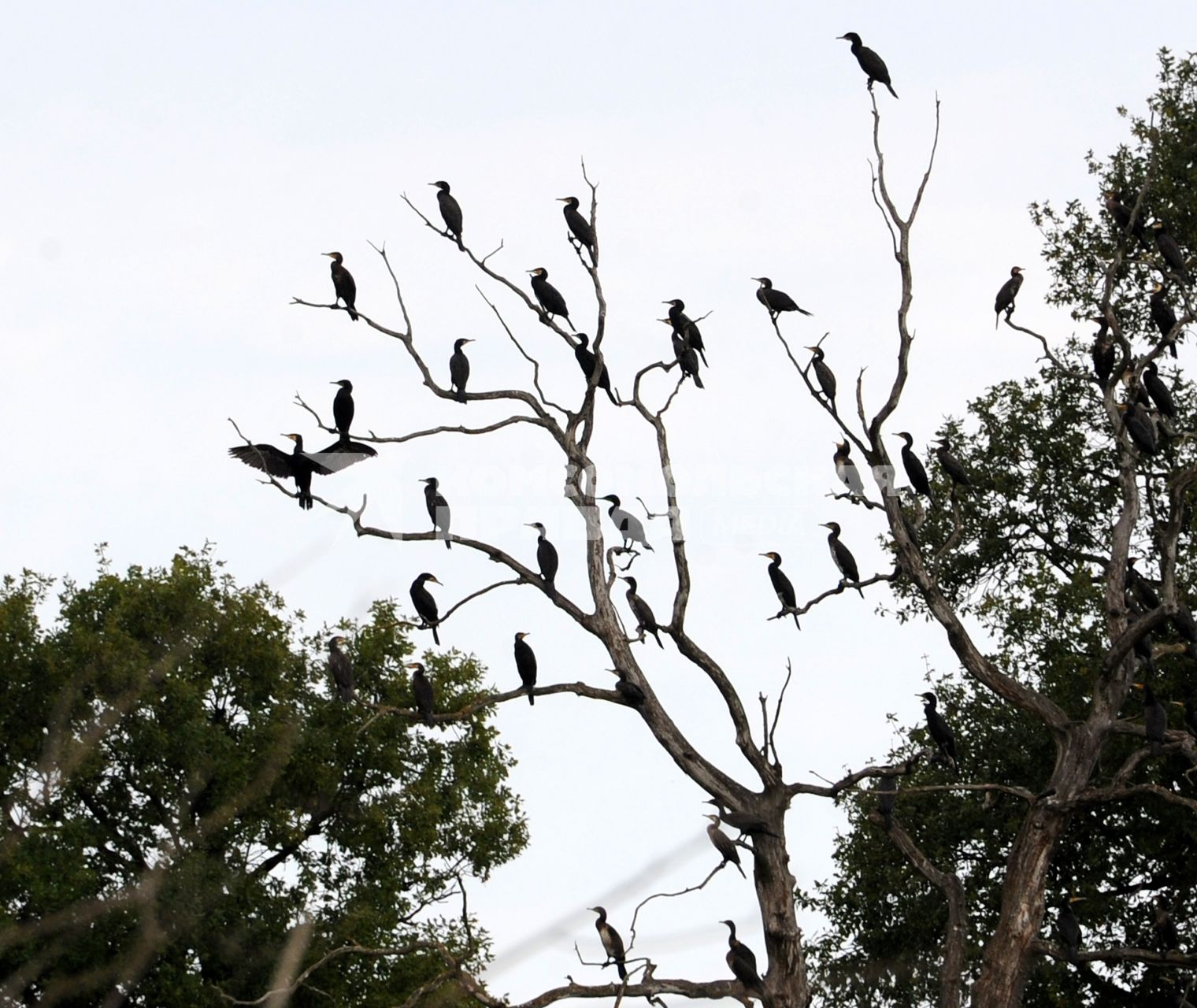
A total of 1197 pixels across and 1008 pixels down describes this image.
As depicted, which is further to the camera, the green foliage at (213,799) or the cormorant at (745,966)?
the green foliage at (213,799)

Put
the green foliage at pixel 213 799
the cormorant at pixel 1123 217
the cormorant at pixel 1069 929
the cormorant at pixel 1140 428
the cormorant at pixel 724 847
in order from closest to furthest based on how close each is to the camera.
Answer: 1. the cormorant at pixel 724 847
2. the cormorant at pixel 1140 428
3. the cormorant at pixel 1069 929
4. the cormorant at pixel 1123 217
5. the green foliage at pixel 213 799

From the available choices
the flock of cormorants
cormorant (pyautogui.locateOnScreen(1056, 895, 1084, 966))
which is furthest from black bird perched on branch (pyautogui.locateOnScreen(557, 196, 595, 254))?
cormorant (pyautogui.locateOnScreen(1056, 895, 1084, 966))

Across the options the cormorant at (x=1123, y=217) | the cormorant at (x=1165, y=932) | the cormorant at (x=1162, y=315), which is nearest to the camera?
the cormorant at (x=1165, y=932)

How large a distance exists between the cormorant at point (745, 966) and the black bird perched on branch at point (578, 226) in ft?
15.4

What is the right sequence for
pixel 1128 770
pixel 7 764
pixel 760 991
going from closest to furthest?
1. pixel 760 991
2. pixel 1128 770
3. pixel 7 764

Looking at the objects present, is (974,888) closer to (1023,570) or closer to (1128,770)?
(1023,570)

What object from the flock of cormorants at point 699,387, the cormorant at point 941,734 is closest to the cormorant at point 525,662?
the flock of cormorants at point 699,387

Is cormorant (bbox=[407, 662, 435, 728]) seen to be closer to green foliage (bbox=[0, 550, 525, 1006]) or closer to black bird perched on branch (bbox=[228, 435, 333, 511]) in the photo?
black bird perched on branch (bbox=[228, 435, 333, 511])

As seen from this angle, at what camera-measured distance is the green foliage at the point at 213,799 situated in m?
18.7

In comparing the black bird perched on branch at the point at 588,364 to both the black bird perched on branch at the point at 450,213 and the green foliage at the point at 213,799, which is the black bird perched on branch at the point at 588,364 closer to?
the black bird perched on branch at the point at 450,213

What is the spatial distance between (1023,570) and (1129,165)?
4.37m

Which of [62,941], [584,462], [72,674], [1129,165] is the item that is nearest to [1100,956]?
[584,462]

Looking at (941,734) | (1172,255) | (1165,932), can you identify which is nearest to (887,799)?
(941,734)

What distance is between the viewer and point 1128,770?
11555 millimetres
